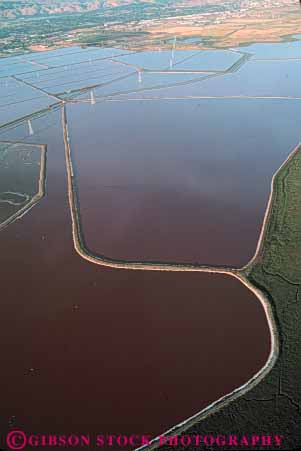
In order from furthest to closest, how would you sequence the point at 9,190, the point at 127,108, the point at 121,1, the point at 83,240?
1. the point at 121,1
2. the point at 127,108
3. the point at 9,190
4. the point at 83,240

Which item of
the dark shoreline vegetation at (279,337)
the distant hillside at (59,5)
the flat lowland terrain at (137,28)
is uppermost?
the distant hillside at (59,5)

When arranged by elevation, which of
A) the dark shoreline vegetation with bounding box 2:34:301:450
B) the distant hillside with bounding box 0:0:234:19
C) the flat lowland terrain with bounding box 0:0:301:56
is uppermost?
the distant hillside with bounding box 0:0:234:19

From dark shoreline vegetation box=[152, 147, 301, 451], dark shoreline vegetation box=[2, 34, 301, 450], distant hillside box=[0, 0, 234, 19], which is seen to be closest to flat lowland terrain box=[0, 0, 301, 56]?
distant hillside box=[0, 0, 234, 19]

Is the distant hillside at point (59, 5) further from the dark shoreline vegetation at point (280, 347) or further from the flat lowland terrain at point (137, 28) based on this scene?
the dark shoreline vegetation at point (280, 347)

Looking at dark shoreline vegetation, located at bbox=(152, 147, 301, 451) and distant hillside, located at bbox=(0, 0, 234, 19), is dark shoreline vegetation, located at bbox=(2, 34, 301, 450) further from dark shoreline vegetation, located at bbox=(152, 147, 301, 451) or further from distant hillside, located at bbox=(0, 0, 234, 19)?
distant hillside, located at bbox=(0, 0, 234, 19)

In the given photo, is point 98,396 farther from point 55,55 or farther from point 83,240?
point 55,55

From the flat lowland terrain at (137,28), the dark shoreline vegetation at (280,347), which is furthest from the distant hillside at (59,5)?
the dark shoreline vegetation at (280,347)

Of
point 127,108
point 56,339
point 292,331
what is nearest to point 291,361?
point 292,331

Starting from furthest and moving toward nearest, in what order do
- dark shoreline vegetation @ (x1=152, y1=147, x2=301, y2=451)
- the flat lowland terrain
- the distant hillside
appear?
the distant hillside < the flat lowland terrain < dark shoreline vegetation @ (x1=152, y1=147, x2=301, y2=451)
